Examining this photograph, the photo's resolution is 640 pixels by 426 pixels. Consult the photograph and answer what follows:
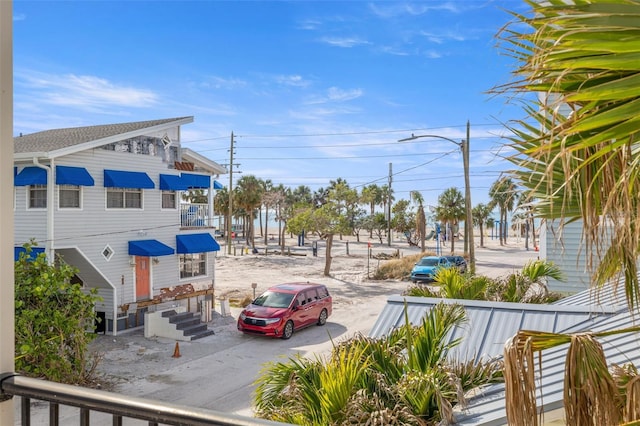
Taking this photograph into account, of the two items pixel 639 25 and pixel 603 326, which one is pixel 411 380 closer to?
pixel 603 326

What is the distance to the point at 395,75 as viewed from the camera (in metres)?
9.55

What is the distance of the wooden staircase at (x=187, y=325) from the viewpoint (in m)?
17.5

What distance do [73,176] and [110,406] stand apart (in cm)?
1602

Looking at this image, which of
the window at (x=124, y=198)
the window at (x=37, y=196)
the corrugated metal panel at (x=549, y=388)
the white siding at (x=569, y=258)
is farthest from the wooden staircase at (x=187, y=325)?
the corrugated metal panel at (x=549, y=388)

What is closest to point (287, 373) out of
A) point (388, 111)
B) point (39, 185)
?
point (39, 185)

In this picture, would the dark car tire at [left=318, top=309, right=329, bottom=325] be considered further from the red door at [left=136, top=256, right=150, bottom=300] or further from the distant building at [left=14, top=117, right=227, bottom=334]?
the red door at [left=136, top=256, right=150, bottom=300]

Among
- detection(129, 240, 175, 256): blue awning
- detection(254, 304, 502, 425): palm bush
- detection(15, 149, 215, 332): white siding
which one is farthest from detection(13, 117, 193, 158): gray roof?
detection(254, 304, 502, 425): palm bush

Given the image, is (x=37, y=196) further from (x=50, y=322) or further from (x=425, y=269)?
(x=425, y=269)

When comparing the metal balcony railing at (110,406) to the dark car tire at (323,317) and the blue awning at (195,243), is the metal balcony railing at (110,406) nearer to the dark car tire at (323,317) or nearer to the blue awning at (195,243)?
the dark car tire at (323,317)

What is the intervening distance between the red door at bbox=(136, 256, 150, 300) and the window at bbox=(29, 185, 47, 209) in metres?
3.75

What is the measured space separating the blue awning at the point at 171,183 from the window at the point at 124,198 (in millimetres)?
937

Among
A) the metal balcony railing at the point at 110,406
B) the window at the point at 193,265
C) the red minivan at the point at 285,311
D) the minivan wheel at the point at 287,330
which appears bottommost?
the minivan wheel at the point at 287,330

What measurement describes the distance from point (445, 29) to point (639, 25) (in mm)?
A: 5350

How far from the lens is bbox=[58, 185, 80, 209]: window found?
16.3 metres
